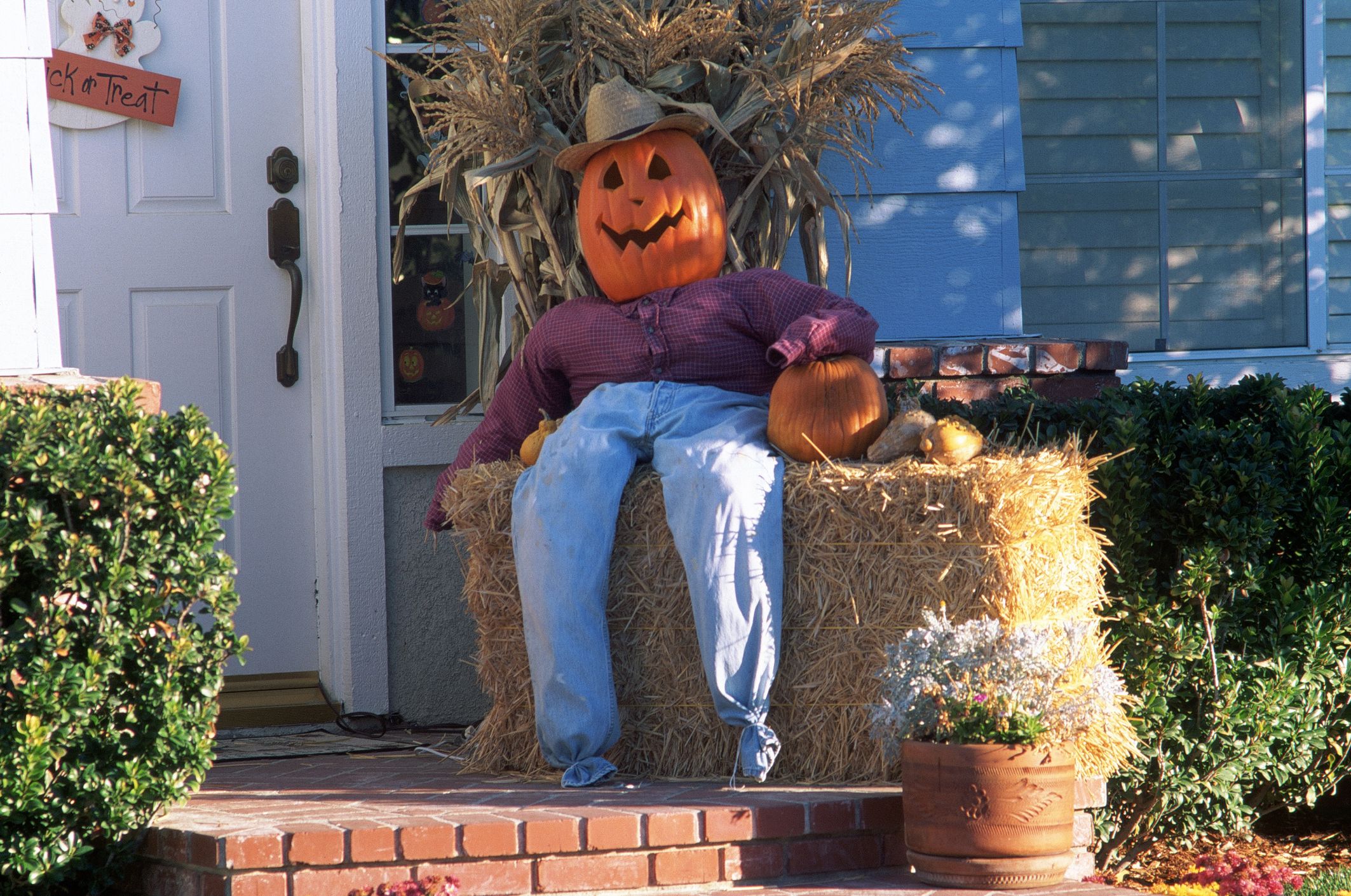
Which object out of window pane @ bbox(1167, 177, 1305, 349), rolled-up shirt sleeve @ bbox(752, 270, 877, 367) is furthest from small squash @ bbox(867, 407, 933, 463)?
window pane @ bbox(1167, 177, 1305, 349)

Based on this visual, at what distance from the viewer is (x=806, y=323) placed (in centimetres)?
335

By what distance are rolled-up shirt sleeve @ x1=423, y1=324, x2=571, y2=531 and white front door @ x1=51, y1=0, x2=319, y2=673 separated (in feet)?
3.05

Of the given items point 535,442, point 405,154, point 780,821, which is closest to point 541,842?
point 780,821

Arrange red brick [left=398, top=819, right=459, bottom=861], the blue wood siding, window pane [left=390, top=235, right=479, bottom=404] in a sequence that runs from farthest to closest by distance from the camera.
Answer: the blue wood siding < window pane [left=390, top=235, right=479, bottom=404] < red brick [left=398, top=819, right=459, bottom=861]

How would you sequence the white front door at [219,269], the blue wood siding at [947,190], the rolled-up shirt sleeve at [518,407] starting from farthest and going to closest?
the blue wood siding at [947,190], the white front door at [219,269], the rolled-up shirt sleeve at [518,407]

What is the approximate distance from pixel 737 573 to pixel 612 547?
0.36 m

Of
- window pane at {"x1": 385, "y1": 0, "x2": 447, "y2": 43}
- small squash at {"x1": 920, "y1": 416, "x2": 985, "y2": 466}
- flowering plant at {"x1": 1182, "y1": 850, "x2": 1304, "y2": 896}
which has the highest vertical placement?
window pane at {"x1": 385, "y1": 0, "x2": 447, "y2": 43}

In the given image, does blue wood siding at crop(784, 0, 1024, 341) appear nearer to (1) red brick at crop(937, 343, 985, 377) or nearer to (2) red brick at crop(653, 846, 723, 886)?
(1) red brick at crop(937, 343, 985, 377)

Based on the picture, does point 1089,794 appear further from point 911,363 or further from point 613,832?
point 911,363

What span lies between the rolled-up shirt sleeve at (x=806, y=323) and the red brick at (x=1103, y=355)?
1111 millimetres

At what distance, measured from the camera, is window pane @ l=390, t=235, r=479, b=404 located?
4.56 meters

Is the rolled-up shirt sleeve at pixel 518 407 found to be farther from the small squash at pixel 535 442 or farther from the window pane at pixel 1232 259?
the window pane at pixel 1232 259

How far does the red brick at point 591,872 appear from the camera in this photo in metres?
2.81

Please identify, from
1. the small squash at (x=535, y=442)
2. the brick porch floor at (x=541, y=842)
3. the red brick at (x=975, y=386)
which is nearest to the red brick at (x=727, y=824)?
the brick porch floor at (x=541, y=842)
